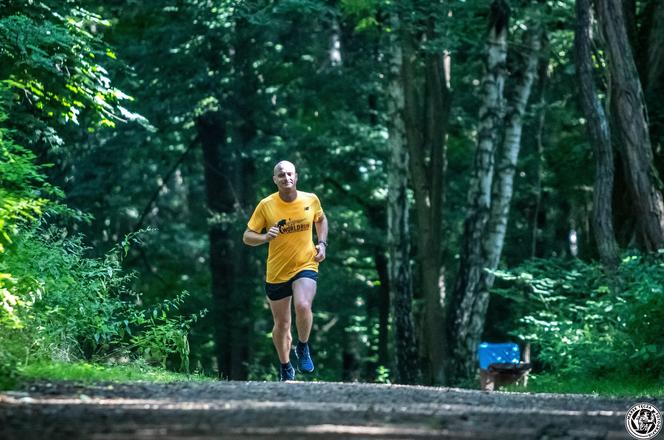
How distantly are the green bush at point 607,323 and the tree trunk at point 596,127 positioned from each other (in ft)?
2.62

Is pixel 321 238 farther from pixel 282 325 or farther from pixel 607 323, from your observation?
pixel 607 323

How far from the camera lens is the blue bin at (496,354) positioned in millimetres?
19375

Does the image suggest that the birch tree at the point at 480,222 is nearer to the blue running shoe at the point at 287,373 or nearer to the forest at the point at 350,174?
the forest at the point at 350,174

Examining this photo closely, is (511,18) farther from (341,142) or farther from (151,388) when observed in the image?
(151,388)

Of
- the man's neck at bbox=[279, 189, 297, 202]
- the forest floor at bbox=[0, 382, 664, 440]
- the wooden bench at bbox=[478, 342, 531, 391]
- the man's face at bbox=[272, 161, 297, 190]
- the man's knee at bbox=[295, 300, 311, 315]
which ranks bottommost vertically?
the wooden bench at bbox=[478, 342, 531, 391]

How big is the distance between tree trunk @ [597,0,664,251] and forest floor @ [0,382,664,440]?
848 centimetres

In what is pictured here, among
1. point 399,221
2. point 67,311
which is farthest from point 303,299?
point 399,221

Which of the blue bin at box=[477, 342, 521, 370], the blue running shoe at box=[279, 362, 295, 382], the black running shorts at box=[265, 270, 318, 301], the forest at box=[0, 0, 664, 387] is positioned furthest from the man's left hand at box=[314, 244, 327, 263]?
the blue bin at box=[477, 342, 521, 370]

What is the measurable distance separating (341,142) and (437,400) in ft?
71.3

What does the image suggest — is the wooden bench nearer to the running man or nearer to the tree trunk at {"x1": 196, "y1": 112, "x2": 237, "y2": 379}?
the running man

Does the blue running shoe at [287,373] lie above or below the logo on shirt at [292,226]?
below

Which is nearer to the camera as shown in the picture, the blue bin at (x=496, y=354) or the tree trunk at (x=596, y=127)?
the tree trunk at (x=596, y=127)

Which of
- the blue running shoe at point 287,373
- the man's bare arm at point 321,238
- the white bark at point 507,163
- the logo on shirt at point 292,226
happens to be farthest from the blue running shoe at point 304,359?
the white bark at point 507,163

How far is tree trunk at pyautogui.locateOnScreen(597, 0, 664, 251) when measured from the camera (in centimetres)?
1825
